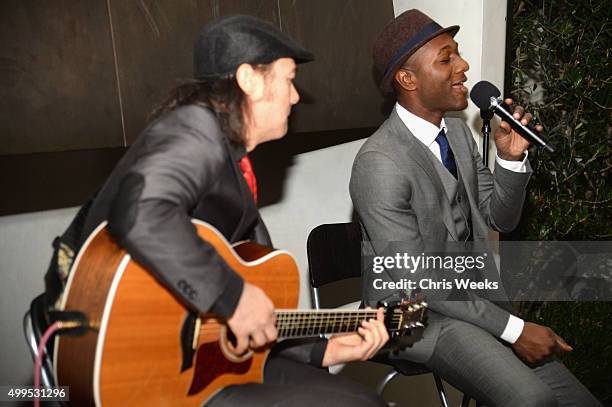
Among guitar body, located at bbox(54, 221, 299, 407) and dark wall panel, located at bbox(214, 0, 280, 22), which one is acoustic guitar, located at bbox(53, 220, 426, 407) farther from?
dark wall panel, located at bbox(214, 0, 280, 22)

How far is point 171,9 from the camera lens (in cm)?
188

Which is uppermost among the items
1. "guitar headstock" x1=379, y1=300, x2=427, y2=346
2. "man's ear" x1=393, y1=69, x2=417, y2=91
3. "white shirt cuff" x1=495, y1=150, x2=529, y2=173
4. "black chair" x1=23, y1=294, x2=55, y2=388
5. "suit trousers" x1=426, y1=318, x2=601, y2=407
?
"man's ear" x1=393, y1=69, x2=417, y2=91

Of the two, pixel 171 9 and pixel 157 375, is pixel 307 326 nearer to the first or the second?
pixel 157 375

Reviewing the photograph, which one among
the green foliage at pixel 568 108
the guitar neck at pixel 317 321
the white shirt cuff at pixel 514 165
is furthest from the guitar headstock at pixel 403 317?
the green foliage at pixel 568 108

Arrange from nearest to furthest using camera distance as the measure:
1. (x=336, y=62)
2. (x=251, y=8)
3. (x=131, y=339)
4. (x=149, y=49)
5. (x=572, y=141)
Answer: (x=131, y=339) < (x=149, y=49) < (x=251, y=8) < (x=336, y=62) < (x=572, y=141)

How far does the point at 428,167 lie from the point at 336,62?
0.58 metres

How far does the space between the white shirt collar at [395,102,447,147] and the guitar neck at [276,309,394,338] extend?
750 millimetres

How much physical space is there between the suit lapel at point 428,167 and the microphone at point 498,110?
Answer: 10.0 inches

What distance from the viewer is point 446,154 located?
2383mm

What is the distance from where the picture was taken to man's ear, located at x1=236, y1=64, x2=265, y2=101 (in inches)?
60.9

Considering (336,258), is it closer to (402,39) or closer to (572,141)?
(402,39)

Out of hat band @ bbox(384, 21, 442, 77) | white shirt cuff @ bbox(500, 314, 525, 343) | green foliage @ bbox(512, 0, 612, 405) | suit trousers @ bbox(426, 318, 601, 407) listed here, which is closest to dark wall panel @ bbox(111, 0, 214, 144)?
hat band @ bbox(384, 21, 442, 77)

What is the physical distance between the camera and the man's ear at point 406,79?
2.35 meters

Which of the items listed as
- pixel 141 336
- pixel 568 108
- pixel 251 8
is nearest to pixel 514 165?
pixel 251 8
